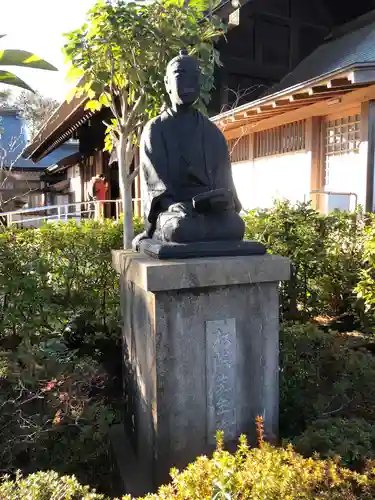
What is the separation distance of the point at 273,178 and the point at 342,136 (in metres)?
1.91

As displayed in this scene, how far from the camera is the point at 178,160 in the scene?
296 cm

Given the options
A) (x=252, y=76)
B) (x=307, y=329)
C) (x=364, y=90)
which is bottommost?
(x=307, y=329)

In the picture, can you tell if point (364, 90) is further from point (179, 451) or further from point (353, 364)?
point (179, 451)

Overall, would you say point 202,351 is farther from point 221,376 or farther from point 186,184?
point 186,184

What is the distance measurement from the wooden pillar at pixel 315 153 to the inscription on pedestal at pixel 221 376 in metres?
5.67

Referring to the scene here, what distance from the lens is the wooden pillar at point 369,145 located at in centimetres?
648

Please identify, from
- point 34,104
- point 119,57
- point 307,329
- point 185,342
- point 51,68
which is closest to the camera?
point 51,68

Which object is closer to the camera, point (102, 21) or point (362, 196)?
point (102, 21)

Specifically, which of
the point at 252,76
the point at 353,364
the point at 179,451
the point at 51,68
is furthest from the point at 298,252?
the point at 252,76

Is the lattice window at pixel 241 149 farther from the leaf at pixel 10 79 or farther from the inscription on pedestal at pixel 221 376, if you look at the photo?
the leaf at pixel 10 79

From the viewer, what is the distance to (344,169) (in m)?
7.43

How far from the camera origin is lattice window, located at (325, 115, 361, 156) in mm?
7156

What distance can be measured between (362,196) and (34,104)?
3094 centimetres

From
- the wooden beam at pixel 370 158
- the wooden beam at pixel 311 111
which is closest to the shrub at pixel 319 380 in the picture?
the wooden beam at pixel 370 158
